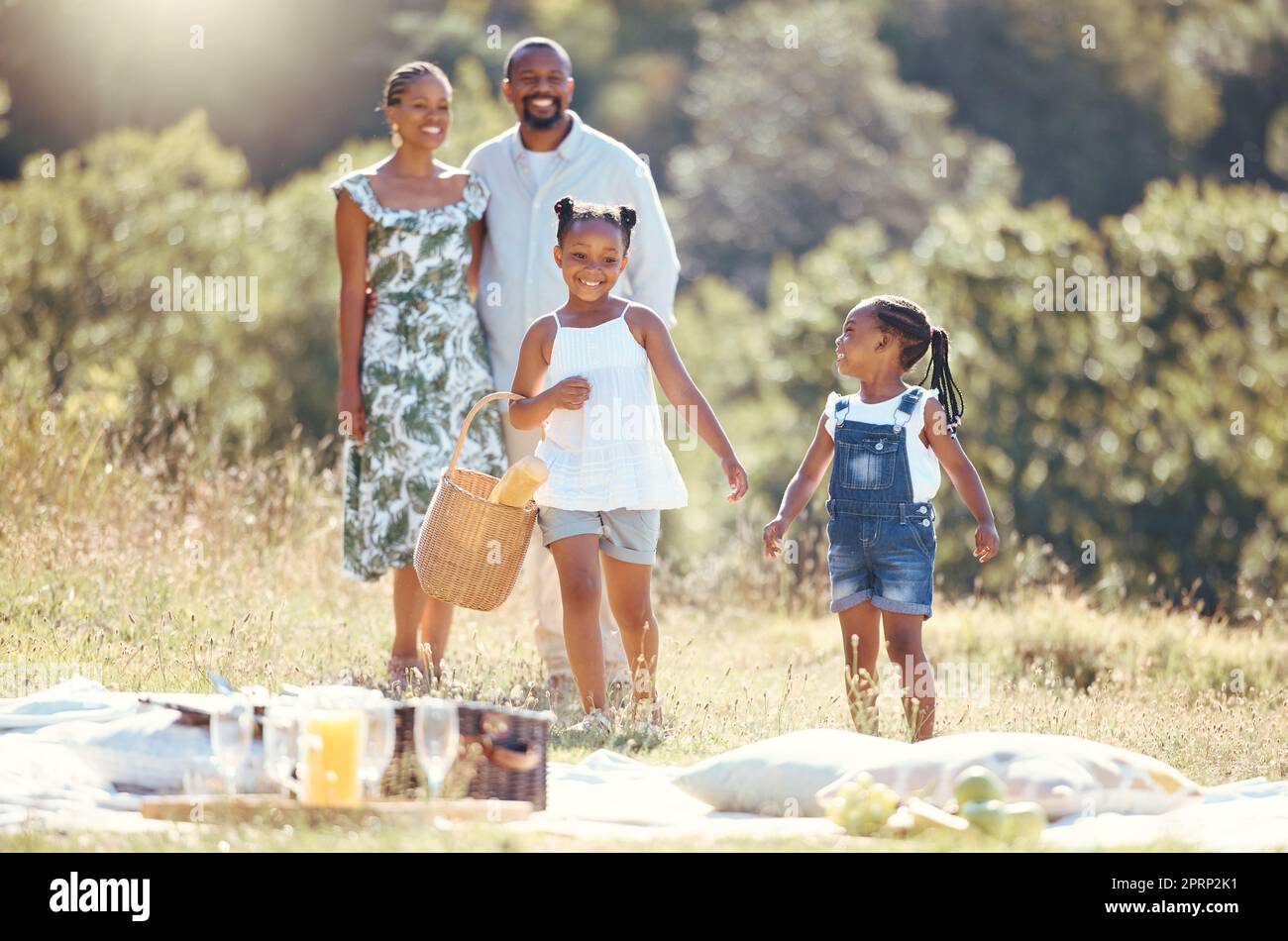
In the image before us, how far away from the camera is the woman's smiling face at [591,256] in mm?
5195

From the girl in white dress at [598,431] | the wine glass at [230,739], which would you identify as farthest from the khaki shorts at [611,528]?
the wine glass at [230,739]

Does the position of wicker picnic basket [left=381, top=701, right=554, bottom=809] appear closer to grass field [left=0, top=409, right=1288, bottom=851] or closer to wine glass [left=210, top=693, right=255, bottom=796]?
wine glass [left=210, top=693, right=255, bottom=796]

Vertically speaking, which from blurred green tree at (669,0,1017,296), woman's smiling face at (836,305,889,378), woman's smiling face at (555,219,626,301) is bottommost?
woman's smiling face at (836,305,889,378)

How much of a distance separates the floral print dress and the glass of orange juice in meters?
2.33

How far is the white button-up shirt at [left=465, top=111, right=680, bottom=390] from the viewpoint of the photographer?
600cm

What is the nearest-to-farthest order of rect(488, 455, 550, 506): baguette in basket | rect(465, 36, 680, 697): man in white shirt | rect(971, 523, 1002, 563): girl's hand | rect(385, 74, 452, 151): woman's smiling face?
1. rect(971, 523, 1002, 563): girl's hand
2. rect(488, 455, 550, 506): baguette in basket
3. rect(385, 74, 452, 151): woman's smiling face
4. rect(465, 36, 680, 697): man in white shirt

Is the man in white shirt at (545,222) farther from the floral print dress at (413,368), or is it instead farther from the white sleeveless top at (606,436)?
the white sleeveless top at (606,436)

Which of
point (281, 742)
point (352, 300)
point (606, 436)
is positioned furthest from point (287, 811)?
point (352, 300)

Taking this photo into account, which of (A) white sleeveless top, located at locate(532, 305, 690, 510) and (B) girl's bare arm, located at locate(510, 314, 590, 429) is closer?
(B) girl's bare arm, located at locate(510, 314, 590, 429)

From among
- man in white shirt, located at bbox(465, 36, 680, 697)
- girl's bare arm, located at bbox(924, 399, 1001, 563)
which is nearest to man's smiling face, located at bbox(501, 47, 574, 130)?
man in white shirt, located at bbox(465, 36, 680, 697)

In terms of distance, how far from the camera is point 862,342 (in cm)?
525

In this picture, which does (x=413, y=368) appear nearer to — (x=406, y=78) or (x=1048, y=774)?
(x=406, y=78)

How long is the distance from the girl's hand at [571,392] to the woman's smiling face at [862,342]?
0.81 meters
